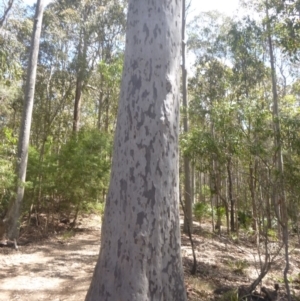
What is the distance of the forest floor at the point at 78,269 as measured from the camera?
633 centimetres

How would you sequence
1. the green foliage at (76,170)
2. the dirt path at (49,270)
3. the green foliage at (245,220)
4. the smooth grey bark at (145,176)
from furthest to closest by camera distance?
the green foliage at (245,220), the green foliage at (76,170), the dirt path at (49,270), the smooth grey bark at (145,176)

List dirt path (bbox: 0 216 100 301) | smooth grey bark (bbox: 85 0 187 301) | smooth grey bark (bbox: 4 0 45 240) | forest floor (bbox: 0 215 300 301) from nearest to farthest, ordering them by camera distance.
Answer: smooth grey bark (bbox: 85 0 187 301)
dirt path (bbox: 0 216 100 301)
forest floor (bbox: 0 215 300 301)
smooth grey bark (bbox: 4 0 45 240)

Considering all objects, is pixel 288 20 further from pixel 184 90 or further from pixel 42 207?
pixel 42 207

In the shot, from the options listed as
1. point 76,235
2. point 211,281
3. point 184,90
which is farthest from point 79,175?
point 211,281

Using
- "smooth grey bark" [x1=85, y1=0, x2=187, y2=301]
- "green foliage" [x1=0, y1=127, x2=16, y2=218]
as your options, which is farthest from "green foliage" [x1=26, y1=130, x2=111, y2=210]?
"smooth grey bark" [x1=85, y1=0, x2=187, y2=301]

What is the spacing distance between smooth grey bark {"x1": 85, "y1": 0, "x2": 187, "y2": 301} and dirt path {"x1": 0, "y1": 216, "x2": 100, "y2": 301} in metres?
3.05

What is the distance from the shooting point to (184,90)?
50.6 ft

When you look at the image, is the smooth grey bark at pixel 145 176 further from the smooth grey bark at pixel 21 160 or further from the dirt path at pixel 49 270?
the smooth grey bark at pixel 21 160

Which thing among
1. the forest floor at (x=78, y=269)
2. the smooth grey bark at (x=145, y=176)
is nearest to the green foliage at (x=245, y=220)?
the forest floor at (x=78, y=269)

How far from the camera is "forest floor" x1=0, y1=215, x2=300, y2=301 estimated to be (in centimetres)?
633

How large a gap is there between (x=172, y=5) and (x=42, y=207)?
12771 millimetres

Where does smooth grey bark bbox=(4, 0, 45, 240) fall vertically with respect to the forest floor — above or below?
above

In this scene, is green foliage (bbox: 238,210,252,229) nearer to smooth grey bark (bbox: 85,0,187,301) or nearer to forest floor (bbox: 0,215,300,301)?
forest floor (bbox: 0,215,300,301)

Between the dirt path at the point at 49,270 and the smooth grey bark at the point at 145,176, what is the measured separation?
120 inches
